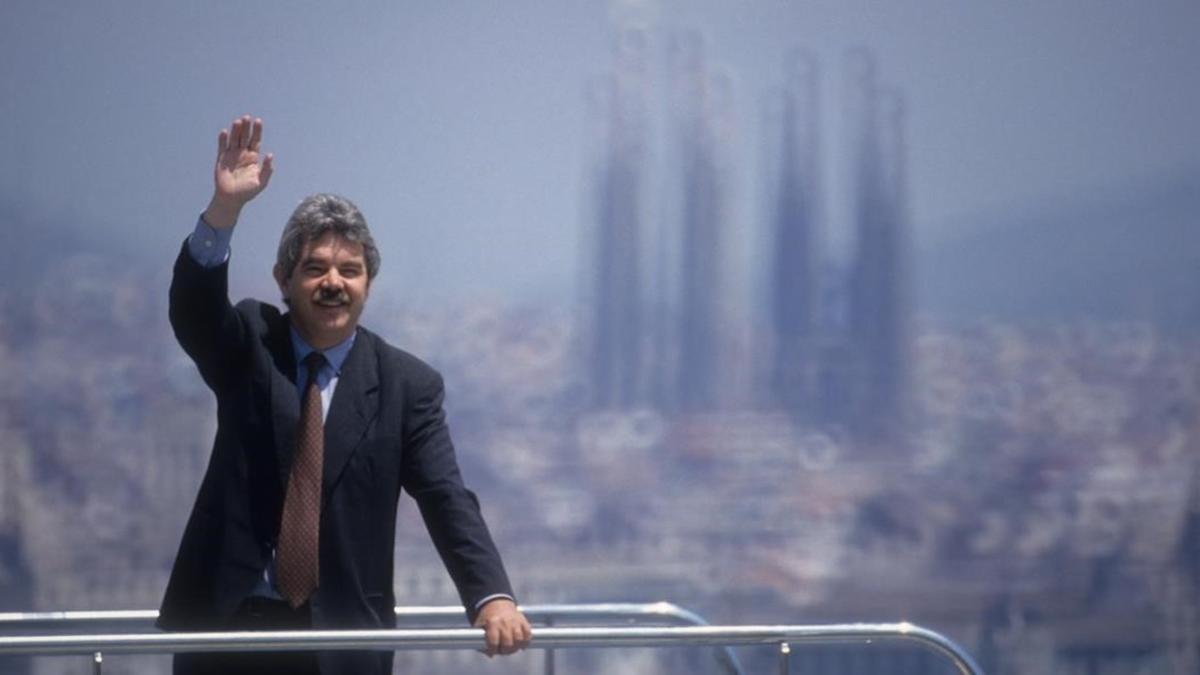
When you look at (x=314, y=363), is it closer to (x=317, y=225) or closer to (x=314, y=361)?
(x=314, y=361)

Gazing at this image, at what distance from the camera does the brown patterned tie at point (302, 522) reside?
2.92 m

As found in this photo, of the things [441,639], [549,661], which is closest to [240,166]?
[441,639]

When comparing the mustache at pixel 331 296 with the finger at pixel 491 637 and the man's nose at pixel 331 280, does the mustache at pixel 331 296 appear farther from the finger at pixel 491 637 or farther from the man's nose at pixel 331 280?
the finger at pixel 491 637

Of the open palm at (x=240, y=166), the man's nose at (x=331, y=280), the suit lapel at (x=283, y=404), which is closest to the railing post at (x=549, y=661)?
the suit lapel at (x=283, y=404)

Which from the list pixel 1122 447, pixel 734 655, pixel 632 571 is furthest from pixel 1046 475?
pixel 734 655

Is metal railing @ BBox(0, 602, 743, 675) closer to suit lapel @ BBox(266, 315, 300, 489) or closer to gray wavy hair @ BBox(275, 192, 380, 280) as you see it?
suit lapel @ BBox(266, 315, 300, 489)

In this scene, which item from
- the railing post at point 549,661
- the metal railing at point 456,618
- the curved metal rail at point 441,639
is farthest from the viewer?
the railing post at point 549,661

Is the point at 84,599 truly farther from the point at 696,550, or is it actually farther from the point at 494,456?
the point at 696,550

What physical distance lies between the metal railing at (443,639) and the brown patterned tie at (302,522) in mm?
92

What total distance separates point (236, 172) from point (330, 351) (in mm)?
332

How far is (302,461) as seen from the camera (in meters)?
2.94

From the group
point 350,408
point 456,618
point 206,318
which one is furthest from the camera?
point 456,618

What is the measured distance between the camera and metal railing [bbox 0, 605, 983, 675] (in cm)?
283

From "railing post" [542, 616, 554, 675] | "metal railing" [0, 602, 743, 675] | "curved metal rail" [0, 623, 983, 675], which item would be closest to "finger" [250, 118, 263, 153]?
"curved metal rail" [0, 623, 983, 675]
